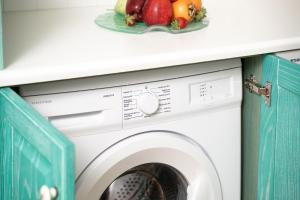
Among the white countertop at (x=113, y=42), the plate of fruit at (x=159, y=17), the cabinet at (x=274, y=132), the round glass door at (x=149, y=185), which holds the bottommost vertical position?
the round glass door at (x=149, y=185)

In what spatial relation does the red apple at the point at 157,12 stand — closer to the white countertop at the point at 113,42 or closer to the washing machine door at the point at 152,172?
the white countertop at the point at 113,42

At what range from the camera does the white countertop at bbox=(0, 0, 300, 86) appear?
1.37m

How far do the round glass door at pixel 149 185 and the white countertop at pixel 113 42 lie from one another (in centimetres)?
39

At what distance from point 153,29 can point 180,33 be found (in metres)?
0.09

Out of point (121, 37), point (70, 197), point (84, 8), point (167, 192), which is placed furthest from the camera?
point (84, 8)

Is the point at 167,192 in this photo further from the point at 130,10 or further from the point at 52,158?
the point at 52,158

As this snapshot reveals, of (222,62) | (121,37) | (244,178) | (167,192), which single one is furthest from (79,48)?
(244,178)

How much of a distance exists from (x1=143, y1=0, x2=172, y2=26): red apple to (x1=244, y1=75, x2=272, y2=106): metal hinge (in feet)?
1.11

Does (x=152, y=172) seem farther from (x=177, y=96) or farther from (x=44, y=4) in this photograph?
(x=44, y=4)

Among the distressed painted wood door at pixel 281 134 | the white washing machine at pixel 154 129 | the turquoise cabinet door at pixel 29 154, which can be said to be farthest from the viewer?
the distressed painted wood door at pixel 281 134

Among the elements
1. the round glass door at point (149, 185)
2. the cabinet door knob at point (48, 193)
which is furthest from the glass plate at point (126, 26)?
the cabinet door knob at point (48, 193)

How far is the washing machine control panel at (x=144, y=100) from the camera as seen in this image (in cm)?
152

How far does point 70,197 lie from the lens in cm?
107

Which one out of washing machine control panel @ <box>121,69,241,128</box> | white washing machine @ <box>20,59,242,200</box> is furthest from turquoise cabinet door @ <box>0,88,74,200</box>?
washing machine control panel @ <box>121,69,241,128</box>
